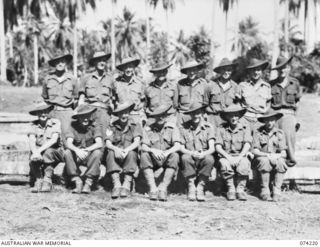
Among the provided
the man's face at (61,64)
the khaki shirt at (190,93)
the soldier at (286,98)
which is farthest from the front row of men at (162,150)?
the man's face at (61,64)

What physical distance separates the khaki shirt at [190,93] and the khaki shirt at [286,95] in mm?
1059

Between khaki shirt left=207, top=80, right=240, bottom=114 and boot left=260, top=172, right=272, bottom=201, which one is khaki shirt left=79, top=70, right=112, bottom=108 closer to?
khaki shirt left=207, top=80, right=240, bottom=114

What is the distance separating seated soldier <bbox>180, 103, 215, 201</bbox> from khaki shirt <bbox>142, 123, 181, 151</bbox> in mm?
138

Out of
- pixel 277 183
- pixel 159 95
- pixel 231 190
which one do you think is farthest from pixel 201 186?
pixel 159 95

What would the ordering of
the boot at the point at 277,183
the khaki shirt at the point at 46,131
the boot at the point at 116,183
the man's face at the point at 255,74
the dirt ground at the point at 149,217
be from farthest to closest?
1. the man's face at the point at 255,74
2. the khaki shirt at the point at 46,131
3. the boot at the point at 277,183
4. the boot at the point at 116,183
5. the dirt ground at the point at 149,217

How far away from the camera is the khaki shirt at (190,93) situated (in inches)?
275

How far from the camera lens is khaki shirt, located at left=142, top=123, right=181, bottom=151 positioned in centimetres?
646

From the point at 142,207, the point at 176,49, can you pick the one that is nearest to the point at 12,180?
the point at 142,207

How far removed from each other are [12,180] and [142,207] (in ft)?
7.94

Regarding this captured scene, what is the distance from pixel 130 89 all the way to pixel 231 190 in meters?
2.18

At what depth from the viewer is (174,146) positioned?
640 centimetres

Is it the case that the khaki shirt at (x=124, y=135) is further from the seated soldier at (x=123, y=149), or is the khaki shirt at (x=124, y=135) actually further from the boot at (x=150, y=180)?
the boot at (x=150, y=180)

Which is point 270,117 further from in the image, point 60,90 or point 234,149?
point 60,90

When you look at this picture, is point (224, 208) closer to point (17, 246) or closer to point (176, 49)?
point (17, 246)
